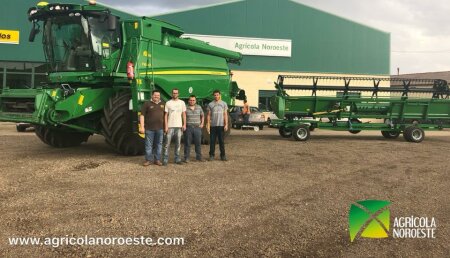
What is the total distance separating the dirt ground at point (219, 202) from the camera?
376 cm

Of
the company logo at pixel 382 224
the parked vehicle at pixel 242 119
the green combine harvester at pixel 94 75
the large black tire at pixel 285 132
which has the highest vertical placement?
the green combine harvester at pixel 94 75

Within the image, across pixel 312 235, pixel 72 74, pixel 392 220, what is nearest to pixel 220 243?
pixel 312 235

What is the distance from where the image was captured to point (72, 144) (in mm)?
10672

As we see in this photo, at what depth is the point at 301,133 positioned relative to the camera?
13.4 metres

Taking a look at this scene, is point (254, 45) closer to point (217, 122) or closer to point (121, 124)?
point (217, 122)

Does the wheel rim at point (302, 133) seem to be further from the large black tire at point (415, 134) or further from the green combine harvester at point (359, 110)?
the large black tire at point (415, 134)

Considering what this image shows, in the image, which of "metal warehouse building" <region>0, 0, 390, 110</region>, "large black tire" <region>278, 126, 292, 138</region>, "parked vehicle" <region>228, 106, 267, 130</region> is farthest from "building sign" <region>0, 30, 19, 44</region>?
"large black tire" <region>278, 126, 292, 138</region>

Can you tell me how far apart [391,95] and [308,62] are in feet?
46.7

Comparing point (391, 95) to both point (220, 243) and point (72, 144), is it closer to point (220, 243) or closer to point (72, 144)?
point (72, 144)

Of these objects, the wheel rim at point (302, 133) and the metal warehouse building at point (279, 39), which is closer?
the wheel rim at point (302, 133)

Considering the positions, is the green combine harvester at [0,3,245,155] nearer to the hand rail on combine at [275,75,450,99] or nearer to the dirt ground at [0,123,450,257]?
the dirt ground at [0,123,450,257]

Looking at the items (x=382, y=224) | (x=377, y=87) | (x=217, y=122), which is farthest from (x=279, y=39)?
(x=382, y=224)

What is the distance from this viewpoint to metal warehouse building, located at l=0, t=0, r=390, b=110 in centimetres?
2712

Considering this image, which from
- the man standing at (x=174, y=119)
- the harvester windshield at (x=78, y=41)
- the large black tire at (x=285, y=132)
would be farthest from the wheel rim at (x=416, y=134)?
the harvester windshield at (x=78, y=41)
